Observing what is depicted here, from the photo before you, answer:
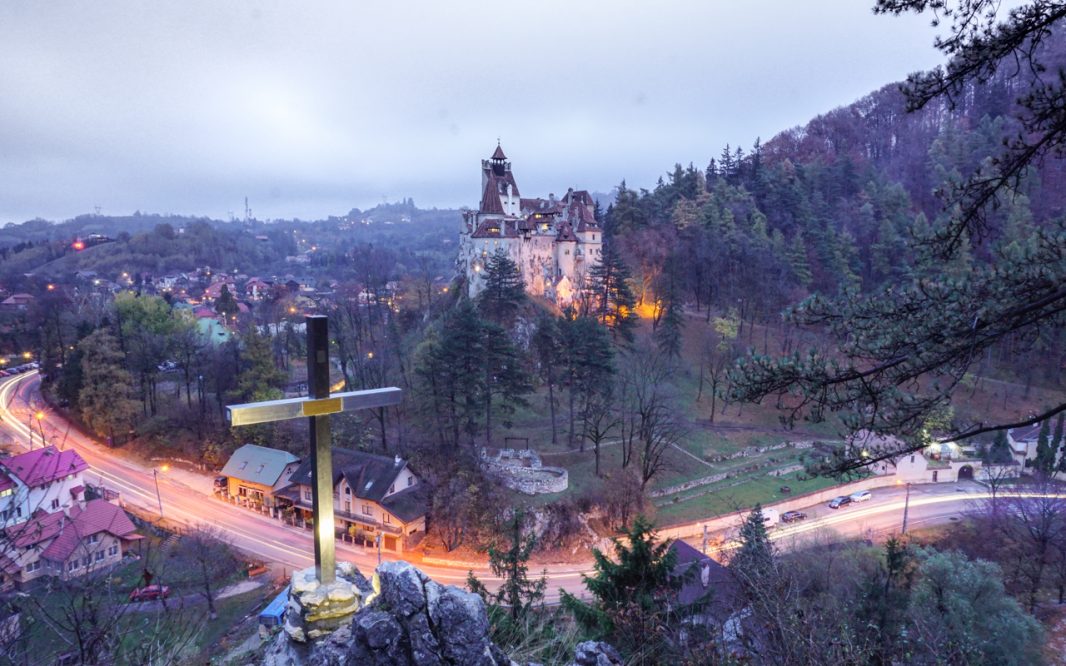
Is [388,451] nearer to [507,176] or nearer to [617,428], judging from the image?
[617,428]

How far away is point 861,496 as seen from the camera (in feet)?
76.3

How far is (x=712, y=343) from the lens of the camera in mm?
31828

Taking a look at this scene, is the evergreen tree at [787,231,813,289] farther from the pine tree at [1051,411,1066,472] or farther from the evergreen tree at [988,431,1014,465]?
the pine tree at [1051,411,1066,472]

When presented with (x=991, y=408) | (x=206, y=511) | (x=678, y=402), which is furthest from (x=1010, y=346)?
(x=991, y=408)

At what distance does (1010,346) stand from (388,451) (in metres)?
21.6

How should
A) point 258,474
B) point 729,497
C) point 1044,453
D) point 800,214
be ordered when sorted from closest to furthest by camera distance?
point 729,497 → point 258,474 → point 1044,453 → point 800,214

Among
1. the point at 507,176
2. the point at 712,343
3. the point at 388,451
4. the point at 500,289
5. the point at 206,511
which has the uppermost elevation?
the point at 507,176

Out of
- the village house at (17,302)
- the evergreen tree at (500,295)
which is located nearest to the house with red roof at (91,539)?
the evergreen tree at (500,295)

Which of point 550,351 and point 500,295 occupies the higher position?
point 500,295

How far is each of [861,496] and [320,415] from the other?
82.9 ft

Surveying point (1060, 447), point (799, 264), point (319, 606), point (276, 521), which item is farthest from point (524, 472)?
point (799, 264)

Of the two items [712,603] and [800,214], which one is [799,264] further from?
[712,603]

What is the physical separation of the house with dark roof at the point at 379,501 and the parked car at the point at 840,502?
1729 cm

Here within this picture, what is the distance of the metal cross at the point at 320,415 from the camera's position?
5457 millimetres
